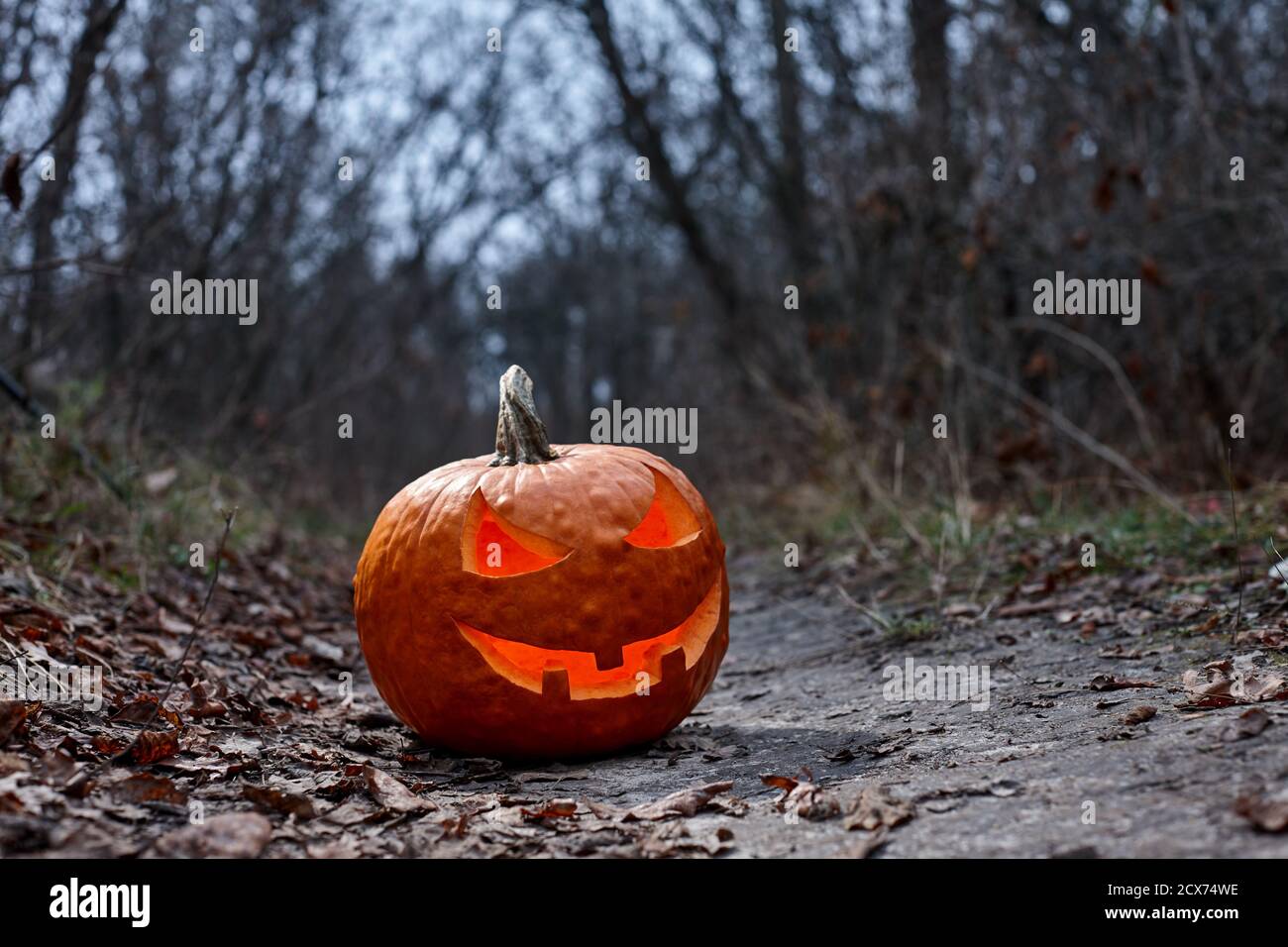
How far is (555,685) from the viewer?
118 inches

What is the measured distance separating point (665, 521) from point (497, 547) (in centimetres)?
55

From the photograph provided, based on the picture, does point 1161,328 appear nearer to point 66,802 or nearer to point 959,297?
point 959,297

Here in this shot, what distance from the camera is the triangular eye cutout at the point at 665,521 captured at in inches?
131

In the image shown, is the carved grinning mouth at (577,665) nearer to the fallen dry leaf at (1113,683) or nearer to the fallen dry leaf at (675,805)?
the fallen dry leaf at (675,805)

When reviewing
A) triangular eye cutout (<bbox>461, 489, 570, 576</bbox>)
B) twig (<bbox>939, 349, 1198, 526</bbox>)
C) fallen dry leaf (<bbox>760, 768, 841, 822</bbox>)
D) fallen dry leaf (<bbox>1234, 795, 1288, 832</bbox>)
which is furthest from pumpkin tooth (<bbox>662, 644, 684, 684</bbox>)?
twig (<bbox>939, 349, 1198, 526</bbox>)

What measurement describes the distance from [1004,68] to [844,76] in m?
1.87

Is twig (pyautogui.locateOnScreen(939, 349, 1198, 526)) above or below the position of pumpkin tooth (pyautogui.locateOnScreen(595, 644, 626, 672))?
above

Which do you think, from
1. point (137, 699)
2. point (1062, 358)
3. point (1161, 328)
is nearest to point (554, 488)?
point (137, 699)

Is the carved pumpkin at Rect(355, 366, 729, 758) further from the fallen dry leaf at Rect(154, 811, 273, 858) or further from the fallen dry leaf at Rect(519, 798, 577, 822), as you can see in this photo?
the fallen dry leaf at Rect(154, 811, 273, 858)

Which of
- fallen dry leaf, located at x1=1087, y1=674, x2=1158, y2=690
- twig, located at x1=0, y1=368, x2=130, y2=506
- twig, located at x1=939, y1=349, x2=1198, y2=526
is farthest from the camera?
twig, located at x1=939, y1=349, x2=1198, y2=526

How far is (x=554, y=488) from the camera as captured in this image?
10.3 ft

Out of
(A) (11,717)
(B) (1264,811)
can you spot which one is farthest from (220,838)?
(B) (1264,811)

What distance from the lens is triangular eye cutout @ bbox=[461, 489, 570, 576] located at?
10.1 ft

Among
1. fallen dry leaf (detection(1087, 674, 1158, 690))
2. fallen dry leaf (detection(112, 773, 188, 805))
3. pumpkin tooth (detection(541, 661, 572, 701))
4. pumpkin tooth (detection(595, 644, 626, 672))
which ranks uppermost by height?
pumpkin tooth (detection(595, 644, 626, 672))
